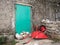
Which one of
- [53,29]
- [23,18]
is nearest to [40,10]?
[23,18]

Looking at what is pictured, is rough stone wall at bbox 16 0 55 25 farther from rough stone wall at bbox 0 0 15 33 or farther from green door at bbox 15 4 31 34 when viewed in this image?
rough stone wall at bbox 0 0 15 33

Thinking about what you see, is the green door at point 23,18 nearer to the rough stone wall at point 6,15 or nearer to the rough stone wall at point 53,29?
the rough stone wall at point 6,15

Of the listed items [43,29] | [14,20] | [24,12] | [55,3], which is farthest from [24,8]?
[55,3]

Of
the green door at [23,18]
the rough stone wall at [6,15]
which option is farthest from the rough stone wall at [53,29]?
the rough stone wall at [6,15]

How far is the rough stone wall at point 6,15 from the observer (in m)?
10.9

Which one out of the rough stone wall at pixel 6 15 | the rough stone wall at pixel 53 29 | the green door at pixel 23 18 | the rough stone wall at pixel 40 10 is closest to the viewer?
the rough stone wall at pixel 53 29

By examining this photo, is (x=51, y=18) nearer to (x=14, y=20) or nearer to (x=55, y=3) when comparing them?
(x=55, y=3)

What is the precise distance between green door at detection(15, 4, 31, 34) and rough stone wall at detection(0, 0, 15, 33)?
43 centimetres

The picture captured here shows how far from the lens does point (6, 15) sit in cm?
1109

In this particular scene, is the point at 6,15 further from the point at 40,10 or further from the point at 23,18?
the point at 40,10

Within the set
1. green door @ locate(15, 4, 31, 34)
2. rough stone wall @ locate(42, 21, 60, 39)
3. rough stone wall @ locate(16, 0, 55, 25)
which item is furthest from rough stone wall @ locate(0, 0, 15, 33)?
rough stone wall @ locate(42, 21, 60, 39)

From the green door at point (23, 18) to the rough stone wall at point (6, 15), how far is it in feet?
1.42

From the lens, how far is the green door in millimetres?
11453

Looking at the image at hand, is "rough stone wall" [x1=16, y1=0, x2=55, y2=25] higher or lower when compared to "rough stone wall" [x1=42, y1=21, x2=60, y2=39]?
higher
